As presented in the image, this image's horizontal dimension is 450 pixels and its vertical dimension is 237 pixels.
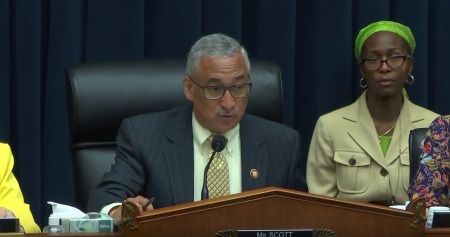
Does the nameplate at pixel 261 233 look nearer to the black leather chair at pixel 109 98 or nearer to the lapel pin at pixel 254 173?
the lapel pin at pixel 254 173

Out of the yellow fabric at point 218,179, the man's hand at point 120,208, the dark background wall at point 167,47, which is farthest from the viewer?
the dark background wall at point 167,47

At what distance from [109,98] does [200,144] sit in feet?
0.98

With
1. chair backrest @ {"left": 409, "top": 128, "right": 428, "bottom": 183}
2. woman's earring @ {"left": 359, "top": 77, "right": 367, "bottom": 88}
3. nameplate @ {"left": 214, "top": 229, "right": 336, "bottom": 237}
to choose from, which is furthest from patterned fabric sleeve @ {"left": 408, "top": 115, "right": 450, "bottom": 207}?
nameplate @ {"left": 214, "top": 229, "right": 336, "bottom": 237}

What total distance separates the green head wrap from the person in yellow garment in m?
1.45

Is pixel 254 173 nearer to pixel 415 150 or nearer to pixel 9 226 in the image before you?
pixel 415 150

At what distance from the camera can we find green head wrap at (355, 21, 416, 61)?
3.80 meters

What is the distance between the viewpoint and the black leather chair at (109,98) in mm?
3082

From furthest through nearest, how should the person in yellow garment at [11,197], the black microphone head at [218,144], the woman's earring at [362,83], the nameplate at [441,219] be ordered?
1. the woman's earring at [362,83]
2. the person in yellow garment at [11,197]
3. the black microphone head at [218,144]
4. the nameplate at [441,219]

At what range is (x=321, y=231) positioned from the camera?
6.75 ft

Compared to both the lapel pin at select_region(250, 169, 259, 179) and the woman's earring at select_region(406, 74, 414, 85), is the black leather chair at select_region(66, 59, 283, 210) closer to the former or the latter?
the lapel pin at select_region(250, 169, 259, 179)

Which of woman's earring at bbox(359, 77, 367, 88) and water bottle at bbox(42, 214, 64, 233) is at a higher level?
woman's earring at bbox(359, 77, 367, 88)

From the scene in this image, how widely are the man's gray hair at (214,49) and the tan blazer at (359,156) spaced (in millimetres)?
910

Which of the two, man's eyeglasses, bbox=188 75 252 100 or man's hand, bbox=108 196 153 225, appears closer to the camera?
man's hand, bbox=108 196 153 225

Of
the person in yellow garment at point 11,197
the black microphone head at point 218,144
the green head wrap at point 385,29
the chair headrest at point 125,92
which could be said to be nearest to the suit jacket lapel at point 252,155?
the chair headrest at point 125,92
